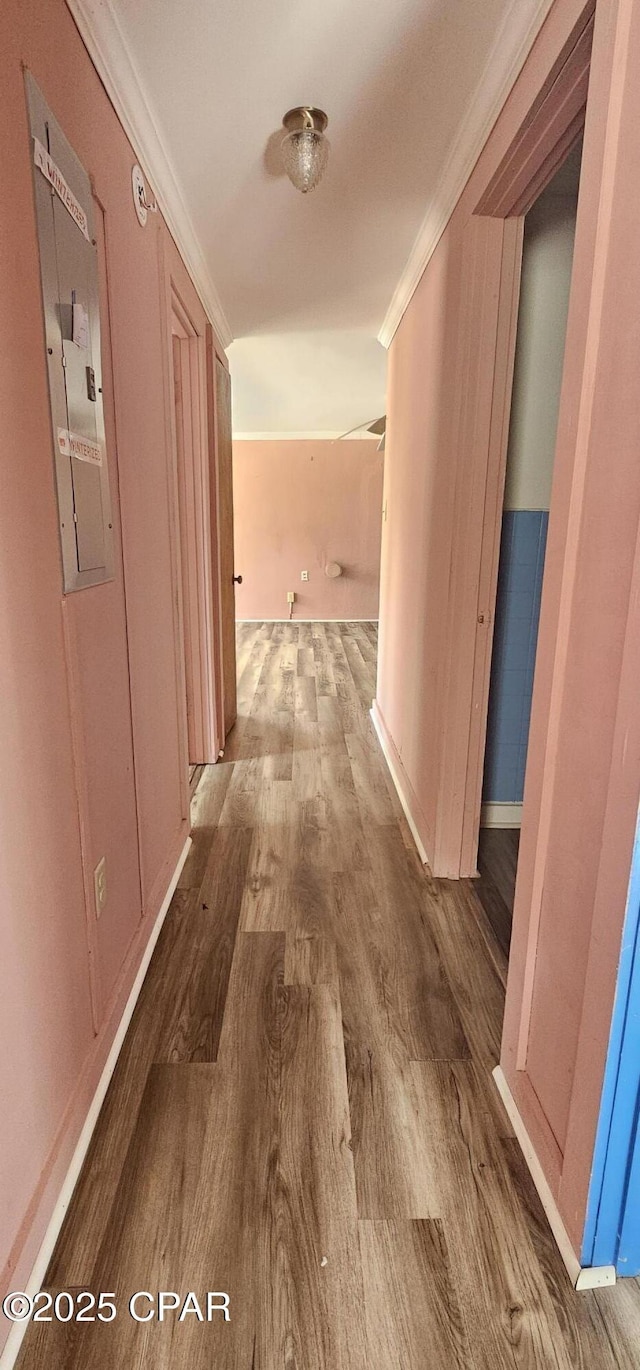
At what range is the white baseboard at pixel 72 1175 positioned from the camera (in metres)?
0.99

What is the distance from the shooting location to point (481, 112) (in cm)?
164

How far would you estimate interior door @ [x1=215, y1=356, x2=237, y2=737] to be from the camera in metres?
3.44

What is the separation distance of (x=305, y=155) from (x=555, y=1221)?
8.32 ft

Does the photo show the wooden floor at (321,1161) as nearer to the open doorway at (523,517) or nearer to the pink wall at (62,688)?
the pink wall at (62,688)

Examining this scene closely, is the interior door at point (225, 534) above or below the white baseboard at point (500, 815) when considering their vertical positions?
Result: above

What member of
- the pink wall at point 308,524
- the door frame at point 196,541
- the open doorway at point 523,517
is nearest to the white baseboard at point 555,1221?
the open doorway at point 523,517

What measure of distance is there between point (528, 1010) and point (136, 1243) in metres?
0.85

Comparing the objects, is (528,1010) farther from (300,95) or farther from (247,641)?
(247,641)

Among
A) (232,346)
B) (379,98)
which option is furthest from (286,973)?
(232,346)

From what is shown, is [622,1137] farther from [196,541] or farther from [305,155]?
[196,541]

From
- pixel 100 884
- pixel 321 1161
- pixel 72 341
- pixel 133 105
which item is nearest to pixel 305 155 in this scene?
pixel 133 105

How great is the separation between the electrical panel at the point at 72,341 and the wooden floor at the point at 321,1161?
1.14 meters

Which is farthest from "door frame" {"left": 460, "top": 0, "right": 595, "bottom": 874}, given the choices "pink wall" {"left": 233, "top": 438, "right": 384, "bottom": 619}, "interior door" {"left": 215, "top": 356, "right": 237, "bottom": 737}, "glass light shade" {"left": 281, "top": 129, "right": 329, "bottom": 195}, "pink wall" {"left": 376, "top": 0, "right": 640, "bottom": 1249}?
"pink wall" {"left": 233, "top": 438, "right": 384, "bottom": 619}

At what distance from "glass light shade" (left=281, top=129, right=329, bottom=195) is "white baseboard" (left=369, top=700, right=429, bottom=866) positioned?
85.9 inches
